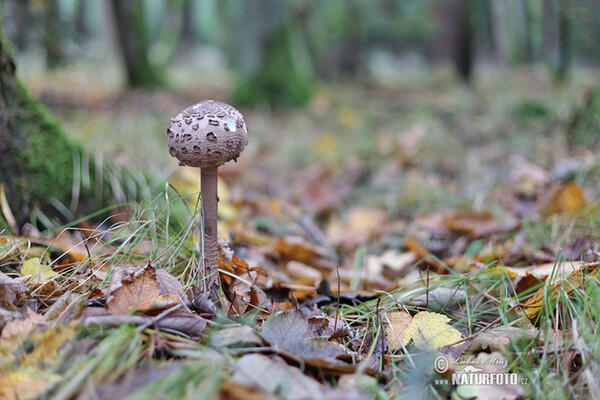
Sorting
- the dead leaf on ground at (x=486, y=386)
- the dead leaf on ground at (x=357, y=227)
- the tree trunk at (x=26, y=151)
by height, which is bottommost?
the dead leaf on ground at (x=357, y=227)

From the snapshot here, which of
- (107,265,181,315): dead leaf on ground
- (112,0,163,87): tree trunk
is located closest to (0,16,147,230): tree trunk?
(107,265,181,315): dead leaf on ground

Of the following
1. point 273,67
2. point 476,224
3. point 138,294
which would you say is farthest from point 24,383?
point 273,67

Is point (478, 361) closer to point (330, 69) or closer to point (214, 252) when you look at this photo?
point (214, 252)

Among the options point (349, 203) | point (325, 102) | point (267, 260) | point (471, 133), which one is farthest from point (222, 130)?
point (325, 102)

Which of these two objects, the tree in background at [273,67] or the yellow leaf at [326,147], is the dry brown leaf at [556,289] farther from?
the tree in background at [273,67]

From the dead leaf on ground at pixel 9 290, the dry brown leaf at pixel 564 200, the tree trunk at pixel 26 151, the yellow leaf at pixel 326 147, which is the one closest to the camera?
the dead leaf on ground at pixel 9 290

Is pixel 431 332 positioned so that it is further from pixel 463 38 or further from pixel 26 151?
pixel 463 38

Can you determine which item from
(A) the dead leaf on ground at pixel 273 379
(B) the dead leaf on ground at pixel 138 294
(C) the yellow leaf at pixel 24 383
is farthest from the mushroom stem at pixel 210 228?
(C) the yellow leaf at pixel 24 383

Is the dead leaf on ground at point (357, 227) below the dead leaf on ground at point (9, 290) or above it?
below
